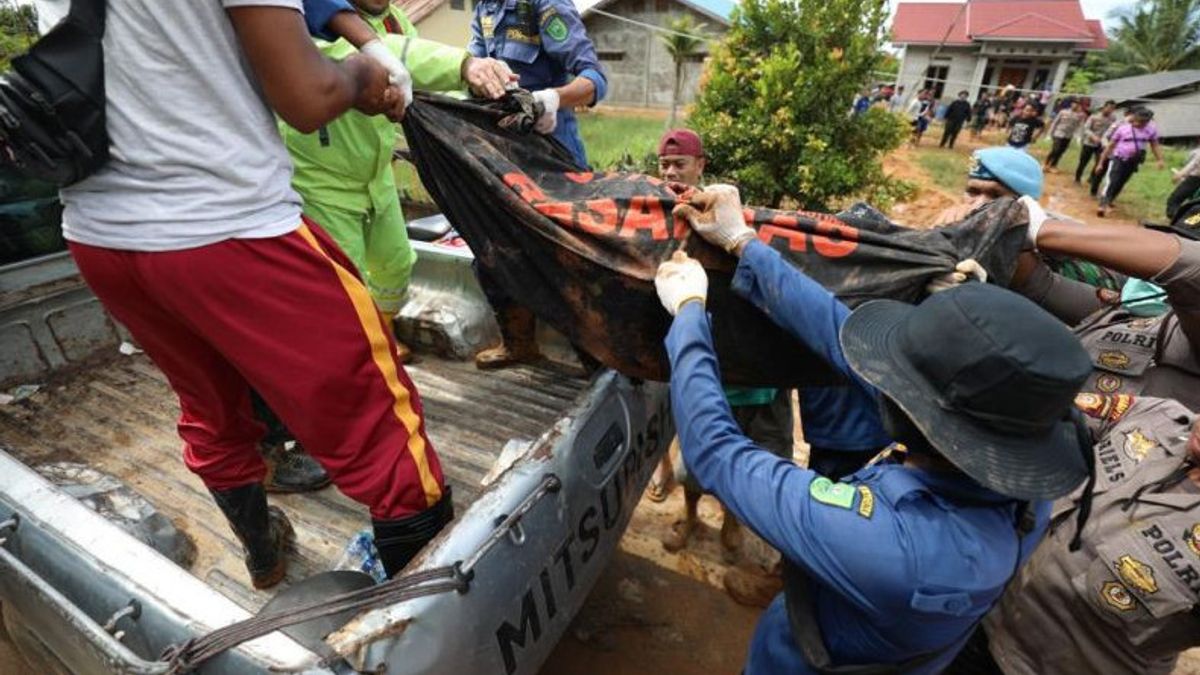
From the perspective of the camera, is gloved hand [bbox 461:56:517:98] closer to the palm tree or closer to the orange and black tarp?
the orange and black tarp

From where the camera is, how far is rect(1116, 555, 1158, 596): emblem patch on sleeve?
5.19 feet

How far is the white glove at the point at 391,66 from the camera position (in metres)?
1.65

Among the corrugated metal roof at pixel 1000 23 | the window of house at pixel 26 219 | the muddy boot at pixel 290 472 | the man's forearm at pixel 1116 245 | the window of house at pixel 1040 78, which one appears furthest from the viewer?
the window of house at pixel 1040 78

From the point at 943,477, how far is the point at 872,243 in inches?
33.0

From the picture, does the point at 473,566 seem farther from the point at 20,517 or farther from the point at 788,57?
the point at 788,57

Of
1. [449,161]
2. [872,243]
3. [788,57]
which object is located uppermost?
[788,57]

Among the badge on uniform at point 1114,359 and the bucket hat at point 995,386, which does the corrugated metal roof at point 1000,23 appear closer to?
the badge on uniform at point 1114,359

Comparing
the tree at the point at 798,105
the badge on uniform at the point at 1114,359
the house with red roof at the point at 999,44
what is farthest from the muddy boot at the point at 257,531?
the house with red roof at the point at 999,44

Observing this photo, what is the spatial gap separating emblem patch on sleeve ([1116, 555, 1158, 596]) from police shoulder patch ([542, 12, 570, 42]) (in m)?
2.95

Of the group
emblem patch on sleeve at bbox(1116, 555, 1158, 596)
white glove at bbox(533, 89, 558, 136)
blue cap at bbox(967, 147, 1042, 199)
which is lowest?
emblem patch on sleeve at bbox(1116, 555, 1158, 596)

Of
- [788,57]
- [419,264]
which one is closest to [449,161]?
[419,264]

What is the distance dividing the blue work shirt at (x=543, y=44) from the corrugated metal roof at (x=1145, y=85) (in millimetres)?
23620

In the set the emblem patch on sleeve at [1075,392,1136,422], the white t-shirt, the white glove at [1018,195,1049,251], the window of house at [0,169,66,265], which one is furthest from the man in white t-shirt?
the window of house at [0,169,66,265]

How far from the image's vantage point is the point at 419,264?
333cm
